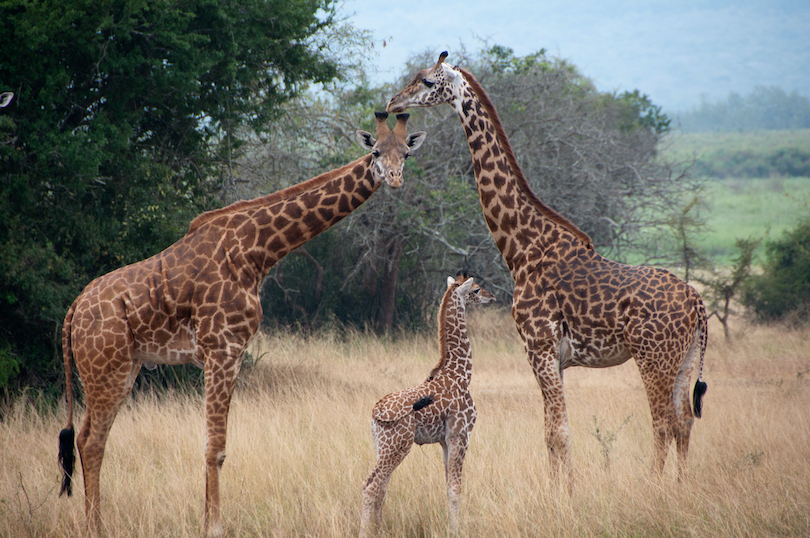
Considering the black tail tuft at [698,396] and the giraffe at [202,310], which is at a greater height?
the giraffe at [202,310]

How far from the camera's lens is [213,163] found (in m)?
9.34

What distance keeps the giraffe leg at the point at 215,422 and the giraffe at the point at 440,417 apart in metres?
0.99

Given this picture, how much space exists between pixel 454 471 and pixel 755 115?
134 meters

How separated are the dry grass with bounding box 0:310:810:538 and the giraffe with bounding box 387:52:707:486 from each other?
455 mm

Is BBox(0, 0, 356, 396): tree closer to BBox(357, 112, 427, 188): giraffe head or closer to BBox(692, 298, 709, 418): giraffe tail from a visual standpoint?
BBox(357, 112, 427, 188): giraffe head

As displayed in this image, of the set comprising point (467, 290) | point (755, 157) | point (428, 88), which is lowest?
point (467, 290)

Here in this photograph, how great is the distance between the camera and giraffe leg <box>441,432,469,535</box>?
177 inches

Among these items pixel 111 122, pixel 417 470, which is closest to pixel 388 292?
pixel 111 122

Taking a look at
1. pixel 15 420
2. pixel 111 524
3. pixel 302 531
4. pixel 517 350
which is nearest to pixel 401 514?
pixel 302 531

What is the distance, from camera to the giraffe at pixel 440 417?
438cm

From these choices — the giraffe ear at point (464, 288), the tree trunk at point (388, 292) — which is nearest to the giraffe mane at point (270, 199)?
the giraffe ear at point (464, 288)

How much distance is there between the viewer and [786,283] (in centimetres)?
1454

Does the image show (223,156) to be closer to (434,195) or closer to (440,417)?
(434,195)

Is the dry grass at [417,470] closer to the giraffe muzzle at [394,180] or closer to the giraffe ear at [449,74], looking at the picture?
the giraffe muzzle at [394,180]
